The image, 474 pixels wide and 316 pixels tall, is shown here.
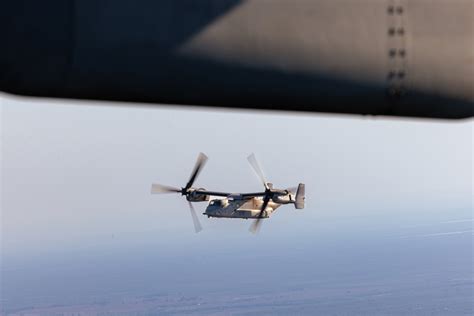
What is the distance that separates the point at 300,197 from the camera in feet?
265

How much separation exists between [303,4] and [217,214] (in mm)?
69540

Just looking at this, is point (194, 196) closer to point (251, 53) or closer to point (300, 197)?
point (300, 197)

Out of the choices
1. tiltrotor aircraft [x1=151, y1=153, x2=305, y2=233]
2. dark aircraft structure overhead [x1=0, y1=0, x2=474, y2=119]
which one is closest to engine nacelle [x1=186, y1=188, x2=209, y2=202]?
tiltrotor aircraft [x1=151, y1=153, x2=305, y2=233]

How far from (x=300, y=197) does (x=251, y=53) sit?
76.2 metres

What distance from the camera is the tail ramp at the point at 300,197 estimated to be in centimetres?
7762

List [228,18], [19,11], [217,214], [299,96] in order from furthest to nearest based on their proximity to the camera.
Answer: [217,214] → [299,96] → [228,18] → [19,11]

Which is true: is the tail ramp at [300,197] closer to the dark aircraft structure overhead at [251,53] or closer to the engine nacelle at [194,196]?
the engine nacelle at [194,196]

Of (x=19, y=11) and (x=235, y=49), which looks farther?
(x=235, y=49)

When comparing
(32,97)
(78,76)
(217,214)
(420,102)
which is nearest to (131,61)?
(78,76)

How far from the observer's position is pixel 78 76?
4645 mm

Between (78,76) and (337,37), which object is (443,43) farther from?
(78,76)

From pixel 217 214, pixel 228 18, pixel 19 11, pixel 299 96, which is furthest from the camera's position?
pixel 217 214

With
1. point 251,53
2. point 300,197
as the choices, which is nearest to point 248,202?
point 300,197

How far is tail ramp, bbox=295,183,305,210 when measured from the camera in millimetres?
77625
